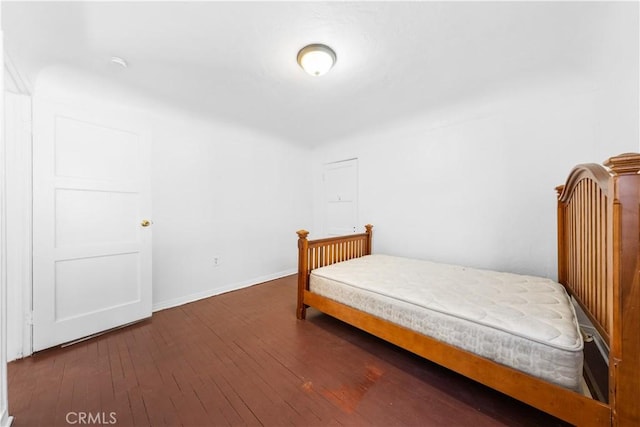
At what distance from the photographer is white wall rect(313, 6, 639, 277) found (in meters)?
1.68

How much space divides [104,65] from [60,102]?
0.50 metres

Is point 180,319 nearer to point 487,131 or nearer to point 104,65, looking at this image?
point 104,65

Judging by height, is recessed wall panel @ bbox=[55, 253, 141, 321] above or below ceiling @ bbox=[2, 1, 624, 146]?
below

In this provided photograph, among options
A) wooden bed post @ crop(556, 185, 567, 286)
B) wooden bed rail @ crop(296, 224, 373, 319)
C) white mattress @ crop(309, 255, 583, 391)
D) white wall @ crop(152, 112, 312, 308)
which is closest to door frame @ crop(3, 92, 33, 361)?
white wall @ crop(152, 112, 312, 308)

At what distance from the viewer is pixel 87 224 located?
6.51 feet

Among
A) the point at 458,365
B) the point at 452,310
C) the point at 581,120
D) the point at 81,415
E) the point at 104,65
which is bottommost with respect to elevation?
the point at 81,415

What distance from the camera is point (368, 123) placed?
3.07m

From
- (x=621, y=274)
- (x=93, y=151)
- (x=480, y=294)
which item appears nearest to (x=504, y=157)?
(x=480, y=294)

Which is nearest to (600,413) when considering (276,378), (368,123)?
(276,378)

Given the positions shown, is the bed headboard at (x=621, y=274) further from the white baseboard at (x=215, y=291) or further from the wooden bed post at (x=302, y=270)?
the white baseboard at (x=215, y=291)

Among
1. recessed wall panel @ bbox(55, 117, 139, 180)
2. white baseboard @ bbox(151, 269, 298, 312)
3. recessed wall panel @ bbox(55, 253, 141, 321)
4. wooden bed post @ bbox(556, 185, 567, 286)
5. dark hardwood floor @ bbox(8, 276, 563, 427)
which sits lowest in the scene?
dark hardwood floor @ bbox(8, 276, 563, 427)

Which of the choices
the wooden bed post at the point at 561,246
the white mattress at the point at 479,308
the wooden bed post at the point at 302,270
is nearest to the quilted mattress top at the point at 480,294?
the white mattress at the point at 479,308

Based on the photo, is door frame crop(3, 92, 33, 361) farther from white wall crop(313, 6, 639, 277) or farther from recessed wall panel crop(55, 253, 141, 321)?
white wall crop(313, 6, 639, 277)

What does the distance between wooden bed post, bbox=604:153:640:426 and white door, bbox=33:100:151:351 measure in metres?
3.15
